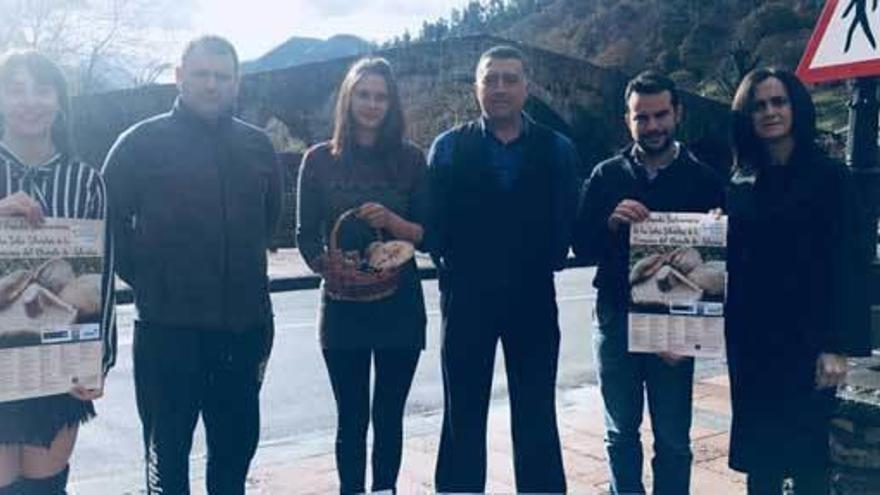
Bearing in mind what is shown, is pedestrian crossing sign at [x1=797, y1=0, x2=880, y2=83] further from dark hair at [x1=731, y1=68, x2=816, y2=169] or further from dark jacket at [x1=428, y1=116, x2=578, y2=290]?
dark jacket at [x1=428, y1=116, x2=578, y2=290]

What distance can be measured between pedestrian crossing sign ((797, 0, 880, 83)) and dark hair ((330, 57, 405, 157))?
5.42 feet

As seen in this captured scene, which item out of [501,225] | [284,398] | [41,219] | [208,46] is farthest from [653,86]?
[284,398]

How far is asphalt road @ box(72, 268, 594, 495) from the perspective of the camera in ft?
16.5

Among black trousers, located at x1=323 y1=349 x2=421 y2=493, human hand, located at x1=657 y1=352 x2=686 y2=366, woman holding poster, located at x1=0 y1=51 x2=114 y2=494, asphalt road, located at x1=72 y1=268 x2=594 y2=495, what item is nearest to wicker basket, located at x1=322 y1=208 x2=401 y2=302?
black trousers, located at x1=323 y1=349 x2=421 y2=493

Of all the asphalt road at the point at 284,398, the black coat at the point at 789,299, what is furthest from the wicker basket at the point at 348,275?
the asphalt road at the point at 284,398

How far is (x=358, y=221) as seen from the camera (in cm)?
336

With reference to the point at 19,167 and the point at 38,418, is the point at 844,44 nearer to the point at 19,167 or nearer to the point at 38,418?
the point at 19,167

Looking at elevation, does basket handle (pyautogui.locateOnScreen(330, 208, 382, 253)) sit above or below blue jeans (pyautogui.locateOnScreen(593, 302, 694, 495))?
above

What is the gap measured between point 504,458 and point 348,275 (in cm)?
198

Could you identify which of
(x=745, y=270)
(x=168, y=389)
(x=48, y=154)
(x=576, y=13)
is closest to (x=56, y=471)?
(x=168, y=389)

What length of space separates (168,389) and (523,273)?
4.66 ft

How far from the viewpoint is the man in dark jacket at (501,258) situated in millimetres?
3426

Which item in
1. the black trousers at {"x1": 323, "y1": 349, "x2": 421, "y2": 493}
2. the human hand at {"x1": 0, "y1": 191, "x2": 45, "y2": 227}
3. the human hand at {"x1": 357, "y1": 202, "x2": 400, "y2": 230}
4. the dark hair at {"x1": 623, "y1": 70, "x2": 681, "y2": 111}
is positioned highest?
the dark hair at {"x1": 623, "y1": 70, "x2": 681, "y2": 111}

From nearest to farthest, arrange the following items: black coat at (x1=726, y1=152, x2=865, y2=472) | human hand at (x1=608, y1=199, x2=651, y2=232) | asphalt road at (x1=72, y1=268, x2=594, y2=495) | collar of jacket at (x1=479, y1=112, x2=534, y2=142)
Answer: black coat at (x1=726, y1=152, x2=865, y2=472) < human hand at (x1=608, y1=199, x2=651, y2=232) < collar of jacket at (x1=479, y1=112, x2=534, y2=142) < asphalt road at (x1=72, y1=268, x2=594, y2=495)
